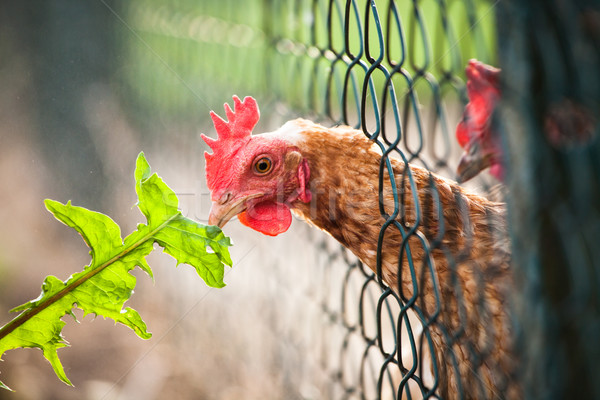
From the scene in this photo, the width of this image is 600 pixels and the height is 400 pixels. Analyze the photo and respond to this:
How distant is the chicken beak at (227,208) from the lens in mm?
1467

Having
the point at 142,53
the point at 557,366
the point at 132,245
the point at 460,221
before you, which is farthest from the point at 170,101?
the point at 557,366

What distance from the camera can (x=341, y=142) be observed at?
1.38 meters

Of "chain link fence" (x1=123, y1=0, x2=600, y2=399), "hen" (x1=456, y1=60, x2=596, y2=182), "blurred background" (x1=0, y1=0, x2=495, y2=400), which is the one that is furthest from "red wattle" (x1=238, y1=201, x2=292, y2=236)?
"blurred background" (x1=0, y1=0, x2=495, y2=400)

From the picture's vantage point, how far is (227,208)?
1.47 metres

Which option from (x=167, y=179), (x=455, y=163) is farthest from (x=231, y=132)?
(x=167, y=179)

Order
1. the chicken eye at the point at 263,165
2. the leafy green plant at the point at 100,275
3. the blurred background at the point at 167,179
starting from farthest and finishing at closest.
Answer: the blurred background at the point at 167,179
the chicken eye at the point at 263,165
the leafy green plant at the point at 100,275

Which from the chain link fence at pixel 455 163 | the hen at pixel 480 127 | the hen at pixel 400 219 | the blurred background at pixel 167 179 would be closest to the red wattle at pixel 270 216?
the hen at pixel 400 219

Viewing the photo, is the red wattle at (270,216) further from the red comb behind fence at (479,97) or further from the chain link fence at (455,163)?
the red comb behind fence at (479,97)

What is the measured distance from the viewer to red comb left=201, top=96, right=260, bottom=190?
152 cm

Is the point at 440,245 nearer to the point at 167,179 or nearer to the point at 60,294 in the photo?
the point at 60,294

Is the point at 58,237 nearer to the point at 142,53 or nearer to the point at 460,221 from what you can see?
the point at 142,53

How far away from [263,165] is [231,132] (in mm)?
156

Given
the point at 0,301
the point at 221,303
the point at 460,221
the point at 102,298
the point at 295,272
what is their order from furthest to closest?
the point at 221,303 < the point at 295,272 < the point at 0,301 < the point at 102,298 < the point at 460,221

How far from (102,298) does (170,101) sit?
9.30ft
